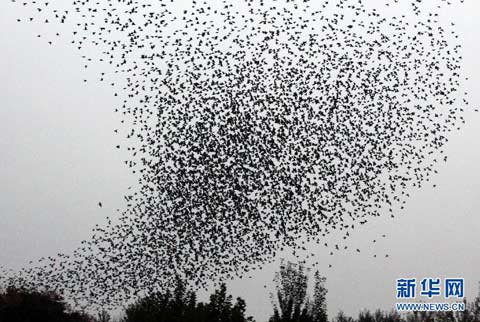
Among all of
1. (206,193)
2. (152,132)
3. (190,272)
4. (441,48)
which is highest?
(441,48)

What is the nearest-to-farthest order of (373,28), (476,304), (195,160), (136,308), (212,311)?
(212,311) < (136,308) < (373,28) < (195,160) < (476,304)

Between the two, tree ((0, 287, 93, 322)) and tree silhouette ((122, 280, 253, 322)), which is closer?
tree silhouette ((122, 280, 253, 322))

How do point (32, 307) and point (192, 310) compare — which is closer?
point (192, 310)

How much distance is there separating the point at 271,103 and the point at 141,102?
6010 mm

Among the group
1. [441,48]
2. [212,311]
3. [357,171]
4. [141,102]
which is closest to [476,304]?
[357,171]

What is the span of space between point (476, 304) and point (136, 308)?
48.5m

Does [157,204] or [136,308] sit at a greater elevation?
[157,204]

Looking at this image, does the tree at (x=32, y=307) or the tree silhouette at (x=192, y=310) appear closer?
the tree silhouette at (x=192, y=310)

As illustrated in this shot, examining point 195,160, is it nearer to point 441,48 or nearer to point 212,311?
point 441,48

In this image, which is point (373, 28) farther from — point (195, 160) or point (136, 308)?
point (136, 308)

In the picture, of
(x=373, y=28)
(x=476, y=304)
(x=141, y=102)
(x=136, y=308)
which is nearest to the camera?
(x=136, y=308)

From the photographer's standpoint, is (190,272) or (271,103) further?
(190,272)

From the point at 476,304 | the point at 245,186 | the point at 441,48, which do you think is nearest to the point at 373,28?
the point at 441,48

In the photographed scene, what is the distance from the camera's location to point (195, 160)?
3064 cm
